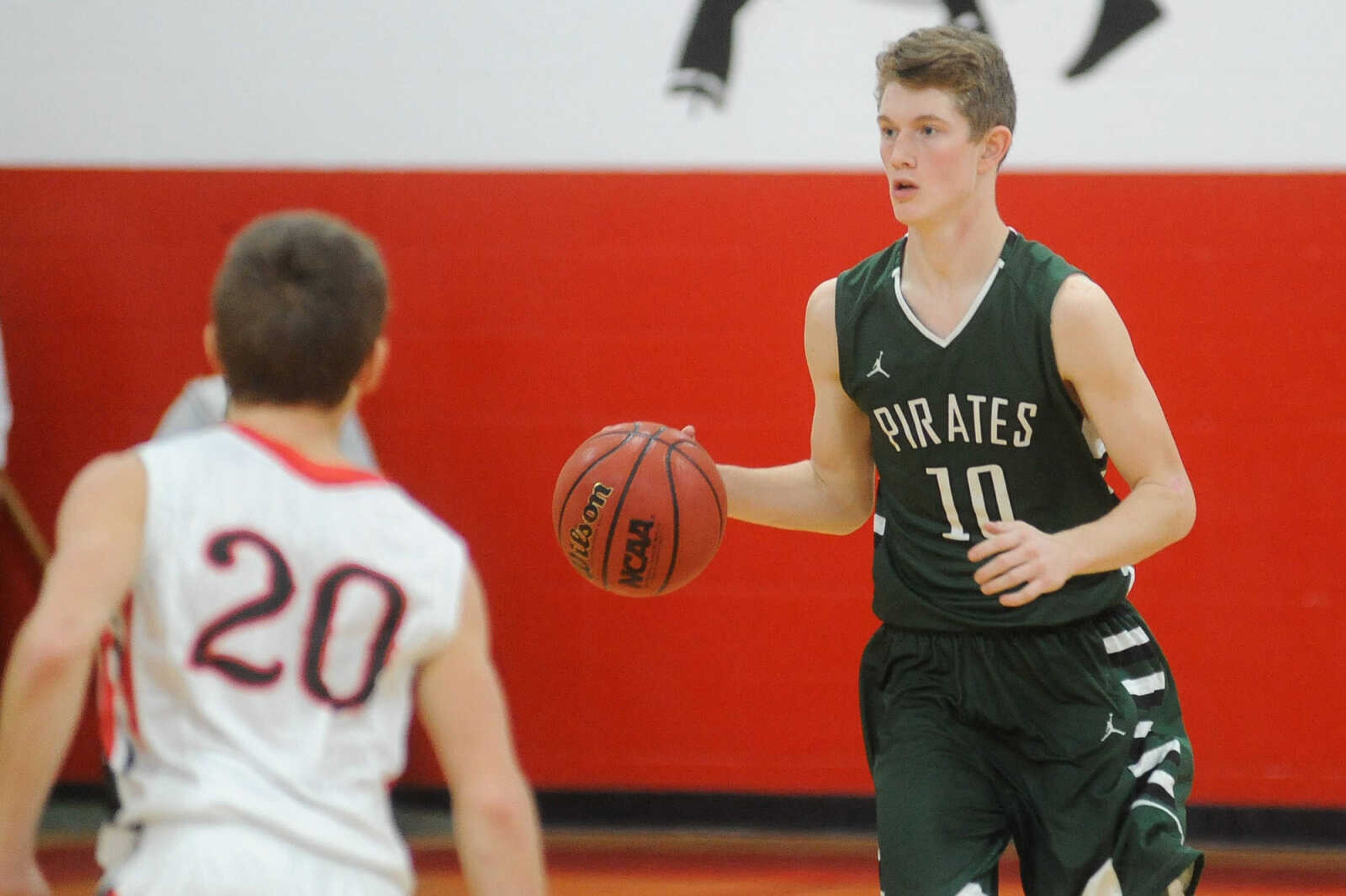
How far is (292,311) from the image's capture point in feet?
5.35

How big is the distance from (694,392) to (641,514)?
2.17 metres

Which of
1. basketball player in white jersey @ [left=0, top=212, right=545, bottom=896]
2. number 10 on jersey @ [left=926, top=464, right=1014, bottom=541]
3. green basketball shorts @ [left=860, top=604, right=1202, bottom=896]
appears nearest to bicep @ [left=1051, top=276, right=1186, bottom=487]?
number 10 on jersey @ [left=926, top=464, right=1014, bottom=541]

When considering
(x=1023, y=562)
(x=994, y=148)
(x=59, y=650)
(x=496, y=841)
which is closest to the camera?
(x=59, y=650)

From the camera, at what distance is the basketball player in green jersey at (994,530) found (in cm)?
250

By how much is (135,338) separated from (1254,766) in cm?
384

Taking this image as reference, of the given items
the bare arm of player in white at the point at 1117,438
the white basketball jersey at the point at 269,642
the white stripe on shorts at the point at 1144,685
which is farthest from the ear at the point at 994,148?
the white basketball jersey at the point at 269,642

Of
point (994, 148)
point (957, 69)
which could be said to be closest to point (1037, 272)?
point (994, 148)

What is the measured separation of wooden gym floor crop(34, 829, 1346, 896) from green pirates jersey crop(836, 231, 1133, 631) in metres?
1.97

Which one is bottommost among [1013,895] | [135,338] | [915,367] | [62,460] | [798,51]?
[1013,895]

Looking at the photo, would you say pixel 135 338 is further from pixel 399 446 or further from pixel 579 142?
pixel 579 142

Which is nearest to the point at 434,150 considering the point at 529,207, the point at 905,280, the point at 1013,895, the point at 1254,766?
the point at 529,207

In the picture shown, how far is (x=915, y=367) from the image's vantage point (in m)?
2.71

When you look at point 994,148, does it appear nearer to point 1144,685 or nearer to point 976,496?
point 976,496

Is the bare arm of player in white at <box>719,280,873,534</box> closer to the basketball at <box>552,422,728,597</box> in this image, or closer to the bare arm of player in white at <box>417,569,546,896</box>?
the basketball at <box>552,422,728,597</box>
